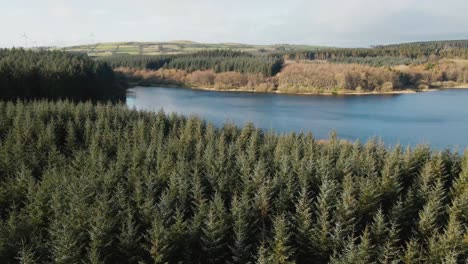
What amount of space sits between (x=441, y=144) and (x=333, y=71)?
67706mm

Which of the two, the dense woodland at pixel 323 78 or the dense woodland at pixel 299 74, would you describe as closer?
the dense woodland at pixel 323 78

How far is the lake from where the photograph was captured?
54.8 m

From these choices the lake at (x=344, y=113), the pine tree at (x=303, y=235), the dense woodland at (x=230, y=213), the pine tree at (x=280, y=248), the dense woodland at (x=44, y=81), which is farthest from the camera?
the dense woodland at (x=44, y=81)

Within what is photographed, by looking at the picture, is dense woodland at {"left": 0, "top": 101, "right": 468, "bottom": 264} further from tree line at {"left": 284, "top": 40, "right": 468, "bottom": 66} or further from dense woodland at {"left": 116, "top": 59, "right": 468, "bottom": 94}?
tree line at {"left": 284, "top": 40, "right": 468, "bottom": 66}

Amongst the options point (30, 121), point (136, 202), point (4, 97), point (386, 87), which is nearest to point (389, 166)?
point (136, 202)

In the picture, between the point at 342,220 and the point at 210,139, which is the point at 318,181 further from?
the point at 210,139

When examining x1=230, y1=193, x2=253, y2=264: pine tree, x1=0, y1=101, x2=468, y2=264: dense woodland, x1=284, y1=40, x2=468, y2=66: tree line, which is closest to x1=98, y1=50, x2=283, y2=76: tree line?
x1=284, y1=40, x2=468, y2=66: tree line

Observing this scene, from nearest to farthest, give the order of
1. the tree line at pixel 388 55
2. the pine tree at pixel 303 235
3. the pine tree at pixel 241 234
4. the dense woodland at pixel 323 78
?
the pine tree at pixel 241 234 → the pine tree at pixel 303 235 → the dense woodland at pixel 323 78 → the tree line at pixel 388 55

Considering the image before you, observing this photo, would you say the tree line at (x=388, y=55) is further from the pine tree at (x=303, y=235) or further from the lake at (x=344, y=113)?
the pine tree at (x=303, y=235)

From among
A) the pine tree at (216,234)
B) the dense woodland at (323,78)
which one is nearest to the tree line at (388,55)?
the dense woodland at (323,78)

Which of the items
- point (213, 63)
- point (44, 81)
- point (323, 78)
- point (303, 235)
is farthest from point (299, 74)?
point (303, 235)

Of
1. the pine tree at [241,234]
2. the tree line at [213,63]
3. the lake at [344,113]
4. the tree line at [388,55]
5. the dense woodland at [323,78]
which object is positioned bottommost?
the lake at [344,113]

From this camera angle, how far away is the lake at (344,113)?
54812 millimetres

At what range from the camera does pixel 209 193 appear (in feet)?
74.0
